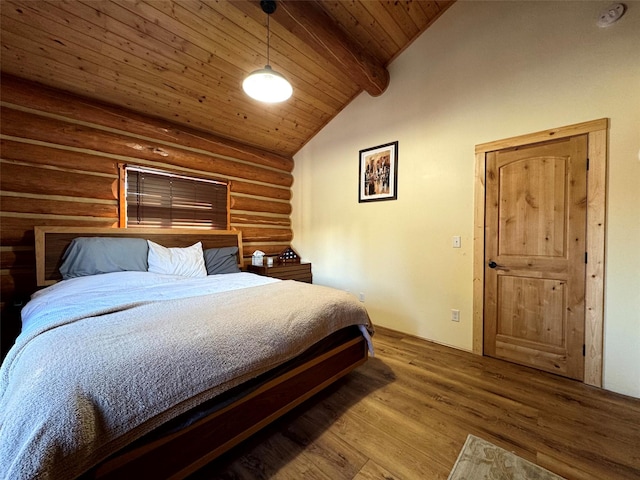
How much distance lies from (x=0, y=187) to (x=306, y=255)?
340 centimetres

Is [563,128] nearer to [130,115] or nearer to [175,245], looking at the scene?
[175,245]

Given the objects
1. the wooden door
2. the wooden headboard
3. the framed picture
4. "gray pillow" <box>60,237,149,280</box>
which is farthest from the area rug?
the wooden headboard

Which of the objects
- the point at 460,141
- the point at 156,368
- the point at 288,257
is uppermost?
the point at 460,141

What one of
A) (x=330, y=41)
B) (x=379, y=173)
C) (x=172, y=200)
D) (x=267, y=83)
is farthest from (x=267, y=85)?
(x=172, y=200)

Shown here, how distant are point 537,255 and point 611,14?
1.86 m

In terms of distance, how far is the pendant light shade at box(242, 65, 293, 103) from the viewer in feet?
6.62

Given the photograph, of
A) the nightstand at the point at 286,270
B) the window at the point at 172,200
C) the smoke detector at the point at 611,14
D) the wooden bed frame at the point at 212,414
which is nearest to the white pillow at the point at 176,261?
the window at the point at 172,200

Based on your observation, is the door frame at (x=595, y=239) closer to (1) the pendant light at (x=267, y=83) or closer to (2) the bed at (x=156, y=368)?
(2) the bed at (x=156, y=368)

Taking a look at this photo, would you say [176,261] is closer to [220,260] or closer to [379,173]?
[220,260]

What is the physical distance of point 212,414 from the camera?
1.18 m

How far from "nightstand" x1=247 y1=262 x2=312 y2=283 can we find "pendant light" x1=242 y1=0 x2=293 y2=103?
7.11ft

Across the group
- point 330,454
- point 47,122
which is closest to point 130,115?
point 47,122

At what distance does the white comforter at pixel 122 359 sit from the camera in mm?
759

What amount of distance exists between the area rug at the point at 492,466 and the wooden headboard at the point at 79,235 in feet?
10.5
